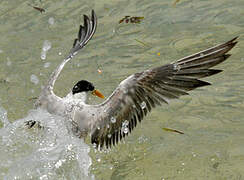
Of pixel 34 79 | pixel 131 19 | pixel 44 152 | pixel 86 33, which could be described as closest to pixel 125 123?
pixel 44 152

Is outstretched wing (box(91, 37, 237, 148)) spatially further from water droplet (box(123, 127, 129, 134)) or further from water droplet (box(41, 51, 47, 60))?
water droplet (box(41, 51, 47, 60))

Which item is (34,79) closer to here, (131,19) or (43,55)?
(43,55)

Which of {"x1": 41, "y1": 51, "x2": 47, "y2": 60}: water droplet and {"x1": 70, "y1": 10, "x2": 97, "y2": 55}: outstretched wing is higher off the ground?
{"x1": 70, "y1": 10, "x2": 97, "y2": 55}: outstretched wing

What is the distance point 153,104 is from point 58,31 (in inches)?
179

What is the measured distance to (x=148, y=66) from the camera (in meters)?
7.24

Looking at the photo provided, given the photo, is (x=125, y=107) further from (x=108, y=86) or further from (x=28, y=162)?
(x=108, y=86)

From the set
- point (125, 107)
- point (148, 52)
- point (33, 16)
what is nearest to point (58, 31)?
point (33, 16)

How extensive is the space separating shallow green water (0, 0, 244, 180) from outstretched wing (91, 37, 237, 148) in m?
0.46

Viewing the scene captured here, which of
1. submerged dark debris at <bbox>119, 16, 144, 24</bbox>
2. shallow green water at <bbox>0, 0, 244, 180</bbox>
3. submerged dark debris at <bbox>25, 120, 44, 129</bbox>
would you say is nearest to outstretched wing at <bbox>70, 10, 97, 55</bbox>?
shallow green water at <bbox>0, 0, 244, 180</bbox>

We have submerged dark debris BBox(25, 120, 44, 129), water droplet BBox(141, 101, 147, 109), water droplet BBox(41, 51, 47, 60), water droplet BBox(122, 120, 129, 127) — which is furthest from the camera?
water droplet BBox(41, 51, 47, 60)

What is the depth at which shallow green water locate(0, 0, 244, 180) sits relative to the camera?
527 cm

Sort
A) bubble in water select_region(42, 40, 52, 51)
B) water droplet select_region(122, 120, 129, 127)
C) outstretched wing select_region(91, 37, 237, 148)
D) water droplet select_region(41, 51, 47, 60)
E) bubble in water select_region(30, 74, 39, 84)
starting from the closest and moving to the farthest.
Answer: outstretched wing select_region(91, 37, 237, 148) → water droplet select_region(122, 120, 129, 127) → bubble in water select_region(30, 74, 39, 84) → water droplet select_region(41, 51, 47, 60) → bubble in water select_region(42, 40, 52, 51)

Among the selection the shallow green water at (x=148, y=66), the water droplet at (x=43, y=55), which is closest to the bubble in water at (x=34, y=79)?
the shallow green water at (x=148, y=66)

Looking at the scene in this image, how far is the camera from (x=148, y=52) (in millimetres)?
7691
